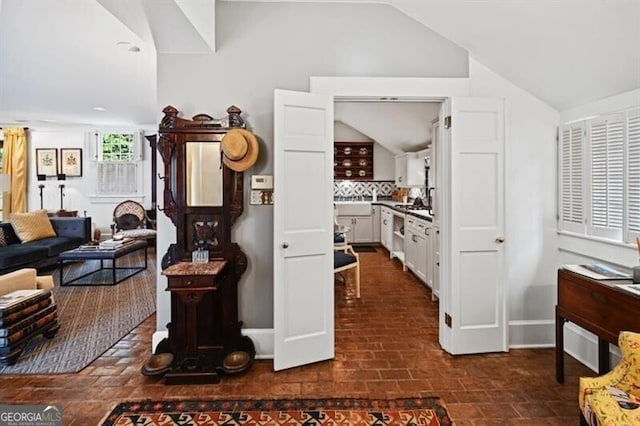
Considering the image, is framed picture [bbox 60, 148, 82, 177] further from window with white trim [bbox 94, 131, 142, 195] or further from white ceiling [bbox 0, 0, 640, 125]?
white ceiling [bbox 0, 0, 640, 125]

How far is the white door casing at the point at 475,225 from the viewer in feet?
9.37

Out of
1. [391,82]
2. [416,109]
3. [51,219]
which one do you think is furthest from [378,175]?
[51,219]

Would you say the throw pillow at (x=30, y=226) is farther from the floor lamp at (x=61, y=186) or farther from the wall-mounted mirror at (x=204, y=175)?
the wall-mounted mirror at (x=204, y=175)

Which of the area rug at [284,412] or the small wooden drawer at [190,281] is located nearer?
the area rug at [284,412]

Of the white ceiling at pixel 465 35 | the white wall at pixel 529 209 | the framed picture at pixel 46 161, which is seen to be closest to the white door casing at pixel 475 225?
the white wall at pixel 529 209

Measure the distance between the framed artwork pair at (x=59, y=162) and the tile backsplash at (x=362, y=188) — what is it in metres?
5.89

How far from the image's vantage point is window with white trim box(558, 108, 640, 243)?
2330 millimetres

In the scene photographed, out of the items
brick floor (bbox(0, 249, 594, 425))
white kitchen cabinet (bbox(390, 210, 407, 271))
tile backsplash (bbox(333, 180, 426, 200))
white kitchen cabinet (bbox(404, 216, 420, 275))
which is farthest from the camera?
tile backsplash (bbox(333, 180, 426, 200))

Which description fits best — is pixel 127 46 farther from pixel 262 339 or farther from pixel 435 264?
pixel 435 264

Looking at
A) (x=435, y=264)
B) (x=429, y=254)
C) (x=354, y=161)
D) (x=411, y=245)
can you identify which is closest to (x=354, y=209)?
(x=354, y=161)

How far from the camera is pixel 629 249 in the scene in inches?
92.3

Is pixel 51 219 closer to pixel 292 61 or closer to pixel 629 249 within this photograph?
pixel 292 61

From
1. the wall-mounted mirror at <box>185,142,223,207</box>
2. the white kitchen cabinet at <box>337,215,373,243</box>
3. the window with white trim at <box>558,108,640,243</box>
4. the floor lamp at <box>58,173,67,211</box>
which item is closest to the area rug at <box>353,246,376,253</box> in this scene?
the white kitchen cabinet at <box>337,215,373,243</box>

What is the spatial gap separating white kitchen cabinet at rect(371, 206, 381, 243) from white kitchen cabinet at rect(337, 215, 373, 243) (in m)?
0.05
